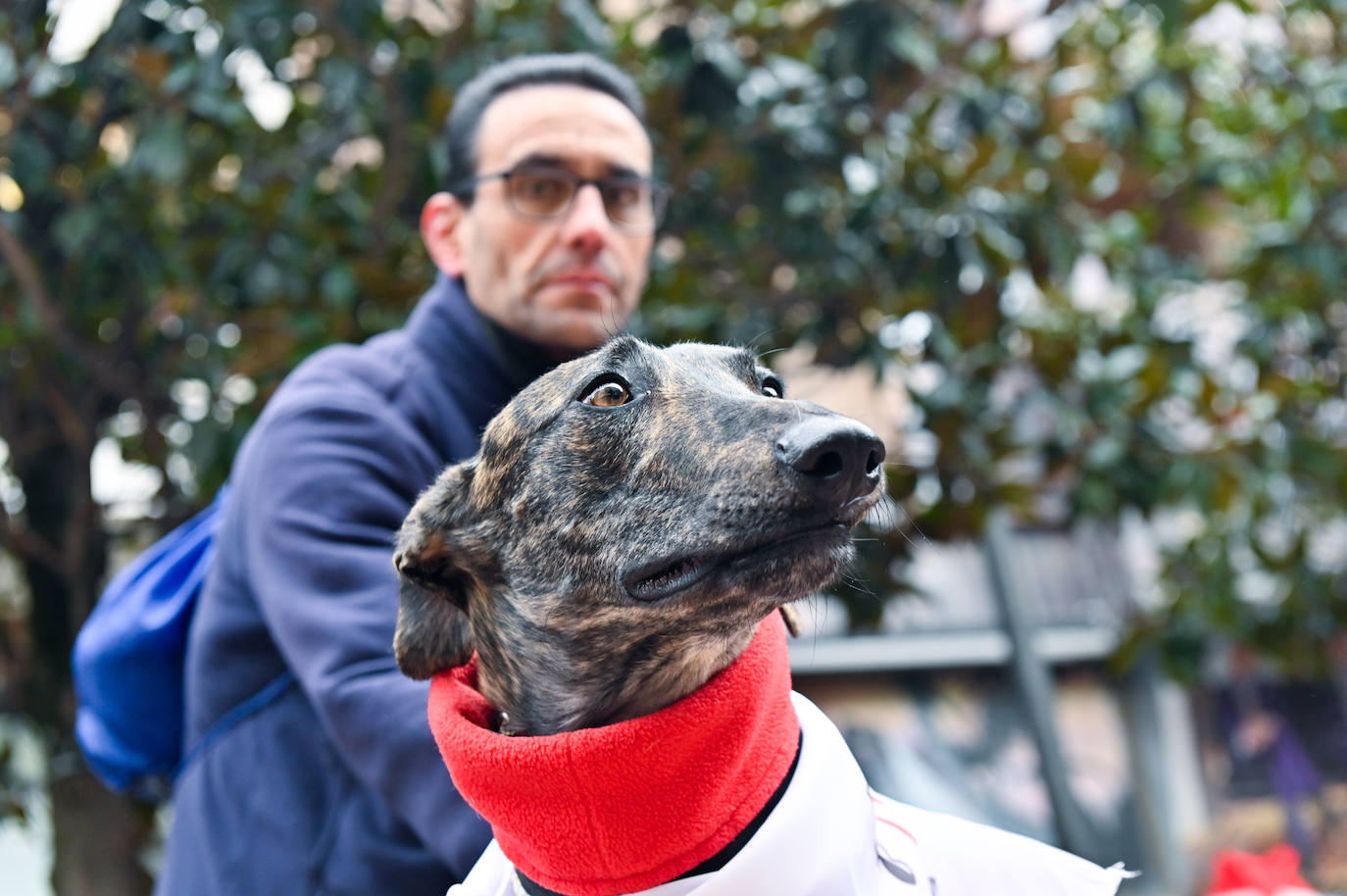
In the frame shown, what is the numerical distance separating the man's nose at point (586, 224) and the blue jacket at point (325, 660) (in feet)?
1.09

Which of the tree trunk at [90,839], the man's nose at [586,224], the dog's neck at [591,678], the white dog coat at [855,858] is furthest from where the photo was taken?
the tree trunk at [90,839]

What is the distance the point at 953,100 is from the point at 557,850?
342 centimetres

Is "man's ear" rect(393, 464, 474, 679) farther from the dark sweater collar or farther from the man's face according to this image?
the man's face

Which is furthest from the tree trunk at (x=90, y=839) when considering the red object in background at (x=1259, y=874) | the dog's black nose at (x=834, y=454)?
the dog's black nose at (x=834, y=454)

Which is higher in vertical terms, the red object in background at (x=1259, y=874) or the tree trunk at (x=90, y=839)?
the red object in background at (x=1259, y=874)

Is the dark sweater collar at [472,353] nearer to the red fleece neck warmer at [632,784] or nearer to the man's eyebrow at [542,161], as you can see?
the man's eyebrow at [542,161]

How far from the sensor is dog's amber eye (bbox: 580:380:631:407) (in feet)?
4.75

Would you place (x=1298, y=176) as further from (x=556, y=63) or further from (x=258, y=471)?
(x=258, y=471)

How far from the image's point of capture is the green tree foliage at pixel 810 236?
10.8ft

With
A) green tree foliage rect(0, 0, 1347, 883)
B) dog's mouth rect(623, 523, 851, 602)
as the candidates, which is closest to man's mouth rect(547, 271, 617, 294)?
dog's mouth rect(623, 523, 851, 602)

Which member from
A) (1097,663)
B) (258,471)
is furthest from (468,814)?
(1097,663)

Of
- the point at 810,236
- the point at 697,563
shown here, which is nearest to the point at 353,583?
the point at 697,563

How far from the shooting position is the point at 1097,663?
36.0ft

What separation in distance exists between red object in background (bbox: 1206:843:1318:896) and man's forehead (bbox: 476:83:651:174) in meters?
2.05
